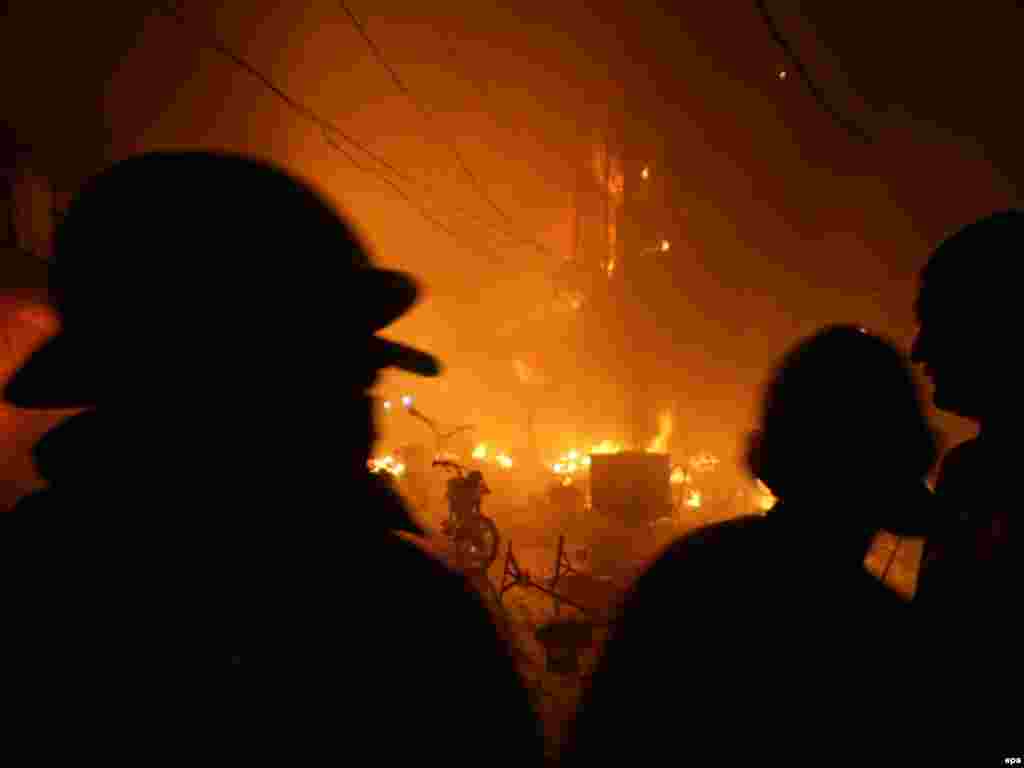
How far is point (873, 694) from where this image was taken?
3.87ft

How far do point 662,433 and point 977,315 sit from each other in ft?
92.5

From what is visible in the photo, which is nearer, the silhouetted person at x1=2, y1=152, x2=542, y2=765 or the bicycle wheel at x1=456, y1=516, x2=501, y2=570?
the silhouetted person at x1=2, y1=152, x2=542, y2=765

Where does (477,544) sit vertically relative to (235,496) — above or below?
below

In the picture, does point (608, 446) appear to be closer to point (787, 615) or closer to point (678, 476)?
point (678, 476)

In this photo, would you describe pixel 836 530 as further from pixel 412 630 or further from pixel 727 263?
pixel 727 263

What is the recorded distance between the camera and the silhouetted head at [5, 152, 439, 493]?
0.84m

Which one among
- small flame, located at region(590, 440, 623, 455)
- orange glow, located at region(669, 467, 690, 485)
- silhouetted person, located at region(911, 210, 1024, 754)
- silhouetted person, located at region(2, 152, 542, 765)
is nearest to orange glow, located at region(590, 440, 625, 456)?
small flame, located at region(590, 440, 623, 455)

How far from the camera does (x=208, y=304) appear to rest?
860 mm

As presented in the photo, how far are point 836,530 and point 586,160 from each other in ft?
92.1

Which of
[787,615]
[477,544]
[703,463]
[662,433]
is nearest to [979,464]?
[787,615]

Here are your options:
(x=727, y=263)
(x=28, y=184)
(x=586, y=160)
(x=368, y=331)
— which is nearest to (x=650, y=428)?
(x=727, y=263)

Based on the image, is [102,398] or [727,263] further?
[727,263]

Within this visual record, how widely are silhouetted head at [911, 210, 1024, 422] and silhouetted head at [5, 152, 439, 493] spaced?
229 centimetres

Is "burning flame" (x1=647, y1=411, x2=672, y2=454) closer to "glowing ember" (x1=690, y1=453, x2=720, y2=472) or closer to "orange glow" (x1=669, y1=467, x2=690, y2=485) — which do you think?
"glowing ember" (x1=690, y1=453, x2=720, y2=472)
